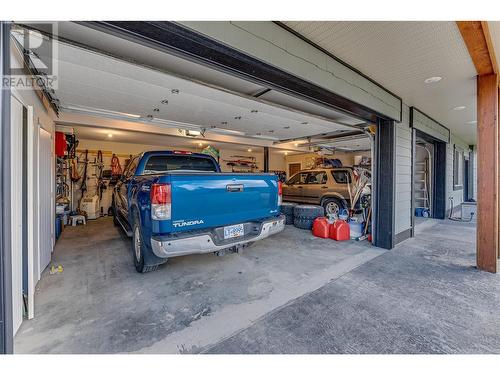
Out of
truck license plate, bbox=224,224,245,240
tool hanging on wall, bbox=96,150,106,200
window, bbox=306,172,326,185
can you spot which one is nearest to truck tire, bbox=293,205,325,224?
window, bbox=306,172,326,185

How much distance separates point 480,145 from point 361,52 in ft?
8.25

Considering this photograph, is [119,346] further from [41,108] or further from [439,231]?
[439,231]

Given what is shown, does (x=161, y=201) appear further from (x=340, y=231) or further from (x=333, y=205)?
(x=333, y=205)

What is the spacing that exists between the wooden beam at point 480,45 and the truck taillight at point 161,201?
3622 mm

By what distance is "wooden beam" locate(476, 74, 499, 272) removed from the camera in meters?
3.30

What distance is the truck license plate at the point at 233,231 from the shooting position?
279 cm

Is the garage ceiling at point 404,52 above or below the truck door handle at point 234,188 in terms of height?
above

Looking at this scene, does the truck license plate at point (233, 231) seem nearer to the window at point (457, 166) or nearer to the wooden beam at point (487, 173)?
the wooden beam at point (487, 173)

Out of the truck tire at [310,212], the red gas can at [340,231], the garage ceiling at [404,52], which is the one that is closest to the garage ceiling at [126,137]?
the truck tire at [310,212]

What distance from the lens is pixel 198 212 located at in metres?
2.65

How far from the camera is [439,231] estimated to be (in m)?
5.82

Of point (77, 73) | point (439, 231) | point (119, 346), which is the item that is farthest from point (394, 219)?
point (77, 73)

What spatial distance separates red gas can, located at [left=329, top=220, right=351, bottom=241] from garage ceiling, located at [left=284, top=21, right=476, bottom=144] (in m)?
2.91

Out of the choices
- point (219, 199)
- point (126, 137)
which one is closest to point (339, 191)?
point (219, 199)
